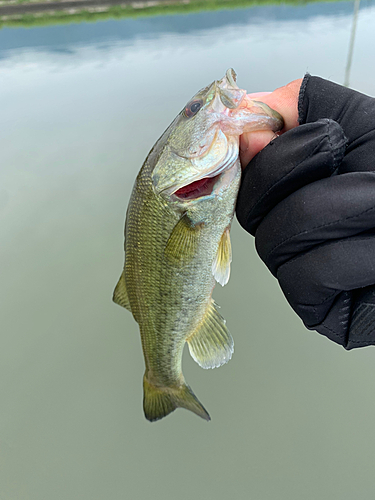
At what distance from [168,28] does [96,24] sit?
3.35m

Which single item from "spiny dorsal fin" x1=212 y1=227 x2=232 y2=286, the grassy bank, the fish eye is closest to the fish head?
the fish eye

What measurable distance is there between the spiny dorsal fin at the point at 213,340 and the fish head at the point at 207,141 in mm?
636

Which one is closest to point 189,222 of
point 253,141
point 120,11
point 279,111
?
point 253,141

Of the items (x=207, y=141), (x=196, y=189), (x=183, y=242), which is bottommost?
(x=183, y=242)

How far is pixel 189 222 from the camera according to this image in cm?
134

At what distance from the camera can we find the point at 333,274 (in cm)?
112

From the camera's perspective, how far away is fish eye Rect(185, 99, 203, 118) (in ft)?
4.28

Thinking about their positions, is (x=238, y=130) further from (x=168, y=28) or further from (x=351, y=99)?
(x=168, y=28)

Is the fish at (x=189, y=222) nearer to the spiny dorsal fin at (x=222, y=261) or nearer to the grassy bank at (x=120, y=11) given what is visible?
the spiny dorsal fin at (x=222, y=261)

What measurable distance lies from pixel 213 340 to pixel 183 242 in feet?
1.97

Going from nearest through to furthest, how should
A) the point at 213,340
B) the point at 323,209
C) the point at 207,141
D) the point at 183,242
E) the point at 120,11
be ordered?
the point at 323,209 < the point at 207,141 < the point at 183,242 < the point at 213,340 < the point at 120,11

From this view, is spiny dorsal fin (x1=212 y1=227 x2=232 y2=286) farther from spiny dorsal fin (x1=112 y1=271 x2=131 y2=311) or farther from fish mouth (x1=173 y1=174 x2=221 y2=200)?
spiny dorsal fin (x1=112 y1=271 x2=131 y2=311)

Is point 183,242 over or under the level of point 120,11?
under

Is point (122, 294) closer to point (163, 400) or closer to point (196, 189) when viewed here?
point (163, 400)
